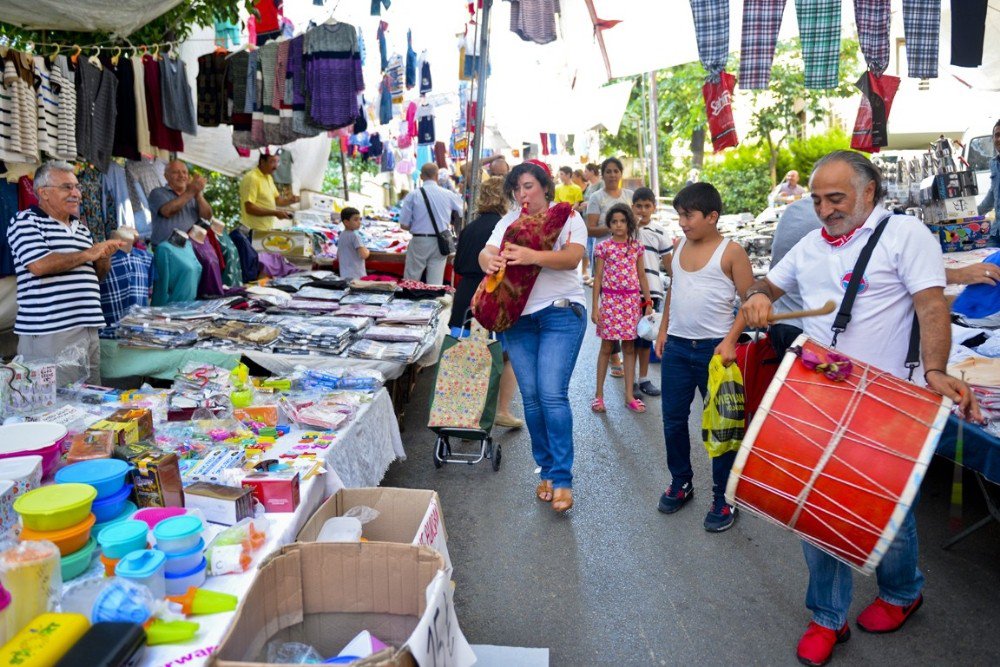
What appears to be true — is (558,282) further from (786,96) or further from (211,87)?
(786,96)

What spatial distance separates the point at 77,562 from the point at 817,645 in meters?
2.29

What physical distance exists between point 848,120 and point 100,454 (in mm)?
23802

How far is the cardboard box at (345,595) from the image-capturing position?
5.65 ft

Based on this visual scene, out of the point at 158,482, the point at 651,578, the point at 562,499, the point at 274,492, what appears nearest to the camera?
the point at 158,482

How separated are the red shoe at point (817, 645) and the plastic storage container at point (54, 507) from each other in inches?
89.6

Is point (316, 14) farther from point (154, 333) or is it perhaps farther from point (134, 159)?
point (154, 333)

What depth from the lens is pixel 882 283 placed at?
2.33m

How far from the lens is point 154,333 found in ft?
15.2

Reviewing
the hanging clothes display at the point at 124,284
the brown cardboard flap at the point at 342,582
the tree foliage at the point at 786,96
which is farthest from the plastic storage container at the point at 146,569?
the tree foliage at the point at 786,96

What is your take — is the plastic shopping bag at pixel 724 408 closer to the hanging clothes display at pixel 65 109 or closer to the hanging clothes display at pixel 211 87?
the hanging clothes display at pixel 65 109

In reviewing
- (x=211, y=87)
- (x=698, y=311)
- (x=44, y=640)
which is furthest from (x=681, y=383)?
(x=211, y=87)

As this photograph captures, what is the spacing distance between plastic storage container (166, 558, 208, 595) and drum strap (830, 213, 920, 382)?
2.00 meters

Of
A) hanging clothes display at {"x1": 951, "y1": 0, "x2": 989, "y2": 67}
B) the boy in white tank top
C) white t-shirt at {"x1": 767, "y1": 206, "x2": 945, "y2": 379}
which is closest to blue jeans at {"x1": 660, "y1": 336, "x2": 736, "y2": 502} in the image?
the boy in white tank top

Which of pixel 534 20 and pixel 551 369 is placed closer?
pixel 551 369
